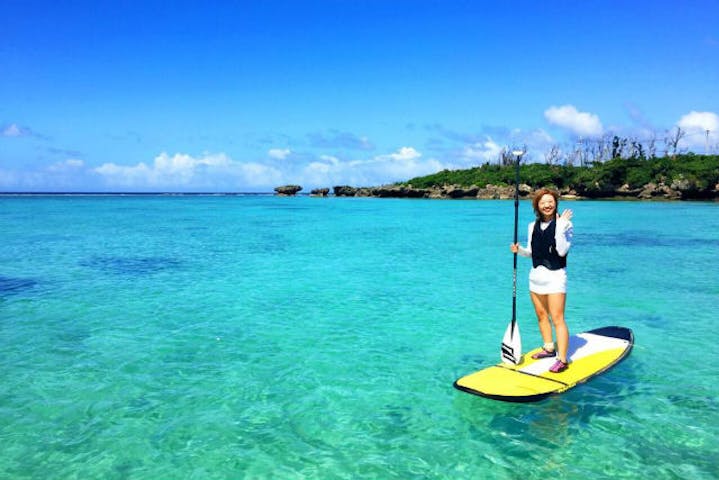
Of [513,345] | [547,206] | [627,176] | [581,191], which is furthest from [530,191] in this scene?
[547,206]

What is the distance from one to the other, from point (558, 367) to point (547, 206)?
2.41m

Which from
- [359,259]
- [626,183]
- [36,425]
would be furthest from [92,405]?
[626,183]

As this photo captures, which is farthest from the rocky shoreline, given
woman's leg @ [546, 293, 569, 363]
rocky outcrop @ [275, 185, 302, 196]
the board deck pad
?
woman's leg @ [546, 293, 569, 363]

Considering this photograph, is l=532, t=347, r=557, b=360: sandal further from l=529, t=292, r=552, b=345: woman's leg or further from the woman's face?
the woman's face

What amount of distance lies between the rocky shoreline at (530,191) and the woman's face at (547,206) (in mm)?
100165

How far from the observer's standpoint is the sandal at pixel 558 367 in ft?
23.5

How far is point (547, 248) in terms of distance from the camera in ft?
22.2

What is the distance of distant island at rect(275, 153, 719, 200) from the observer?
9075 cm

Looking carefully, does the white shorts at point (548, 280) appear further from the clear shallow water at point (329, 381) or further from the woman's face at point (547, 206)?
the clear shallow water at point (329, 381)

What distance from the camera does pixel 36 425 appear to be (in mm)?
6395

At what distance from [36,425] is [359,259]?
55.2 ft

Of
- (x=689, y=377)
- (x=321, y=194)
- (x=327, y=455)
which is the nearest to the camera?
(x=327, y=455)

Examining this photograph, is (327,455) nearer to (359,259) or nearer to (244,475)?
(244,475)

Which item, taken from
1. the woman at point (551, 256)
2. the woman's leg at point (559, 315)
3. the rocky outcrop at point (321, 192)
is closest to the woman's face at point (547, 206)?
the woman at point (551, 256)
